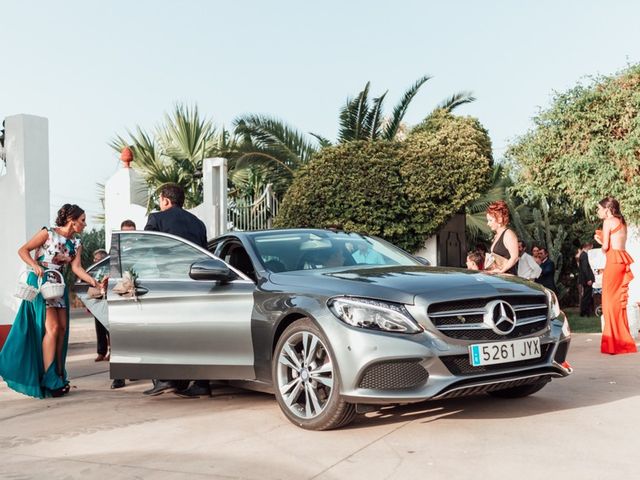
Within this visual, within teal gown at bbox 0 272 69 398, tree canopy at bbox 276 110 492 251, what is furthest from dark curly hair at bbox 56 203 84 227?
tree canopy at bbox 276 110 492 251

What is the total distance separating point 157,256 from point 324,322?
209 centimetres

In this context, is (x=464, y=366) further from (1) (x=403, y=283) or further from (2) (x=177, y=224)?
(2) (x=177, y=224)

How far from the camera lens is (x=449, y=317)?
5.04m

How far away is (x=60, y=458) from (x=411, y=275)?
2.54m

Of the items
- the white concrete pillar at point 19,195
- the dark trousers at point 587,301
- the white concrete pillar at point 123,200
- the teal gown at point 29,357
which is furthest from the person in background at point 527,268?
the dark trousers at point 587,301

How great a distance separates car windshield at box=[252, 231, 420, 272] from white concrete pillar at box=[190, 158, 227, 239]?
775cm

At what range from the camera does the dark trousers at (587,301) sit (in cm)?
1873

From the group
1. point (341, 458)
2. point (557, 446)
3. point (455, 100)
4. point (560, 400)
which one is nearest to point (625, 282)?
point (560, 400)

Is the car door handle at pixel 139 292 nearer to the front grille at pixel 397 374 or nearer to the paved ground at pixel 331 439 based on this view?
the paved ground at pixel 331 439

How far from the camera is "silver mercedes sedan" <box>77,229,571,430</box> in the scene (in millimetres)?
4934

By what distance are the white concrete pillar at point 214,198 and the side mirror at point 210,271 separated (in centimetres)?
846

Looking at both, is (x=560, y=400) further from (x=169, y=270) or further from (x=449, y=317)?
(x=169, y=270)

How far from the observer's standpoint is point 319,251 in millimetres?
6441

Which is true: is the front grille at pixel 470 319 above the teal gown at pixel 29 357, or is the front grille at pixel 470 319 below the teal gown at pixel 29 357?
above
